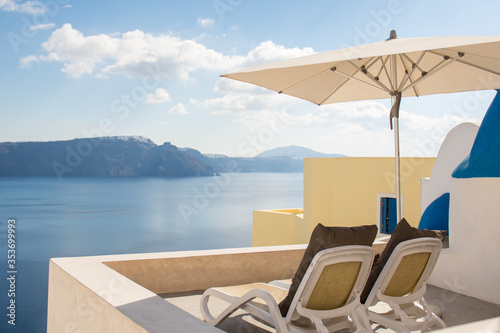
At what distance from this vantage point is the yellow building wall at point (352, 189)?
1738cm

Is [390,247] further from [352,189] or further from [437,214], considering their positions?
[352,189]

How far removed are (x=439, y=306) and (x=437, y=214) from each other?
10.7 feet

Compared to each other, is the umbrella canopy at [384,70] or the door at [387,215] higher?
the umbrella canopy at [384,70]

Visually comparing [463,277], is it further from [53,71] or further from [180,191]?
[180,191]

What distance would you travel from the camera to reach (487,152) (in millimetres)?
4883

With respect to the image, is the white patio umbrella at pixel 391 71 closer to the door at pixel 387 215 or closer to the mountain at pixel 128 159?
the door at pixel 387 215

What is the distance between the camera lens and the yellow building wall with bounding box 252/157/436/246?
1738 centimetres

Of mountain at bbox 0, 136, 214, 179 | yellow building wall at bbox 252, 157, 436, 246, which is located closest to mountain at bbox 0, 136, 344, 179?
mountain at bbox 0, 136, 214, 179

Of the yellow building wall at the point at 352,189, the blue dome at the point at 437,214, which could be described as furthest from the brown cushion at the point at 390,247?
the yellow building wall at the point at 352,189

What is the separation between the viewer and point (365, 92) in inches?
252

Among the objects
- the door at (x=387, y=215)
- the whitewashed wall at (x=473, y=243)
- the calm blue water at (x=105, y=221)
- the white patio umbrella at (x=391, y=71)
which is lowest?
the calm blue water at (x=105, y=221)

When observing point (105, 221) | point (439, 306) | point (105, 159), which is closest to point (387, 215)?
point (439, 306)

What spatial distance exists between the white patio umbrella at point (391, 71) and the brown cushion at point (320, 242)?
1.52m

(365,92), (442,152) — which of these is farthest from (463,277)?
(442,152)
